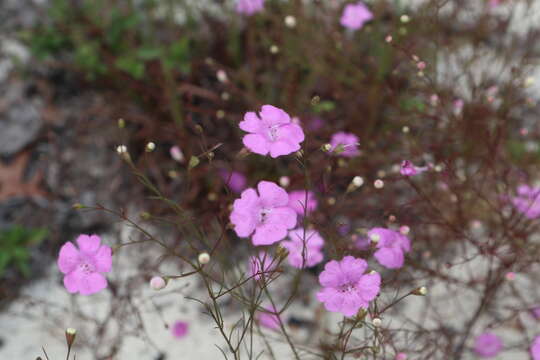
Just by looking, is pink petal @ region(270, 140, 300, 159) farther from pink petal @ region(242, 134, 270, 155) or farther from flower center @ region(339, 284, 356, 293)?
flower center @ region(339, 284, 356, 293)

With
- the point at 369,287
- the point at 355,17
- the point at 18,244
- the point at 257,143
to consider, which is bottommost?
the point at 369,287

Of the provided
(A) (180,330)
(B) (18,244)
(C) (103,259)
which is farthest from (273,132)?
(B) (18,244)

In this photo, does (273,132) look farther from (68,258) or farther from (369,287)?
Result: (68,258)

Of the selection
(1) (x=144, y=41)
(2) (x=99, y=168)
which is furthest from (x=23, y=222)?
(1) (x=144, y=41)

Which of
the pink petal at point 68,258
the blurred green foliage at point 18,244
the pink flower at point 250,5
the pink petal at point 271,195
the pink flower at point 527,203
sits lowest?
the pink petal at point 68,258

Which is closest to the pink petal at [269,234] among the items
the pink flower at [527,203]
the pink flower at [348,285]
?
the pink flower at [348,285]

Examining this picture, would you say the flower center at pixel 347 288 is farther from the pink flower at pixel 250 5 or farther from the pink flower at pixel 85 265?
the pink flower at pixel 250 5
